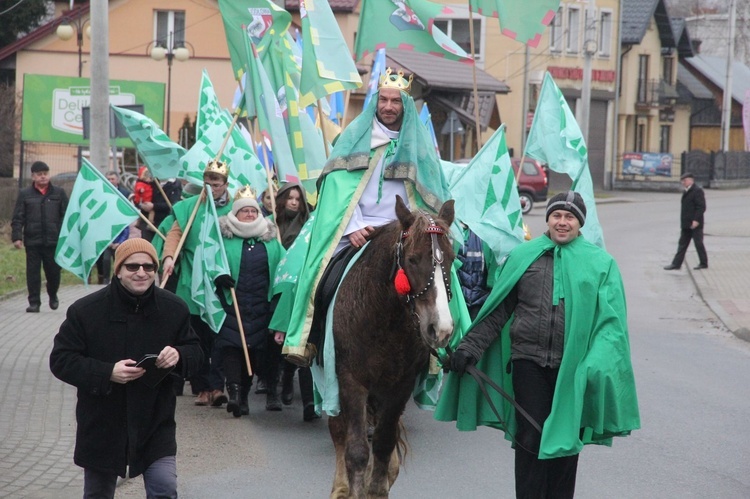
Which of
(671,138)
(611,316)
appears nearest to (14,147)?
(611,316)

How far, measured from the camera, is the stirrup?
7.08 metres

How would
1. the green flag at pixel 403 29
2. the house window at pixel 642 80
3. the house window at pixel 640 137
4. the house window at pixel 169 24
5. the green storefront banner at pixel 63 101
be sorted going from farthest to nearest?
1. the house window at pixel 640 137
2. the house window at pixel 642 80
3. the house window at pixel 169 24
4. the green storefront banner at pixel 63 101
5. the green flag at pixel 403 29

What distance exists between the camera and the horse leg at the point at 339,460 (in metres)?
6.68

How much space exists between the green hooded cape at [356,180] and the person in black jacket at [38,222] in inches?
336

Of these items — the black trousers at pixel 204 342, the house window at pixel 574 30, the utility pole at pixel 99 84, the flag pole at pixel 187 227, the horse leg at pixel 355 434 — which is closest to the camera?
the horse leg at pixel 355 434

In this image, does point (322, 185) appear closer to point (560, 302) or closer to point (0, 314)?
point (560, 302)

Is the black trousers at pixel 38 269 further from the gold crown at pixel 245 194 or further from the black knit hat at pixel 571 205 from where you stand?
the black knit hat at pixel 571 205

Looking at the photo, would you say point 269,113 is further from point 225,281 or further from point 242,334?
point 242,334

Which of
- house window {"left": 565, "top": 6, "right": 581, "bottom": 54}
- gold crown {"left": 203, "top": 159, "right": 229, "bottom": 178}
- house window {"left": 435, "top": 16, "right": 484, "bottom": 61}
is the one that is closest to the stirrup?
gold crown {"left": 203, "top": 159, "right": 229, "bottom": 178}

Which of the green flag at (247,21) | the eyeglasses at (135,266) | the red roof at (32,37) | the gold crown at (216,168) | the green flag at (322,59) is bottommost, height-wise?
the eyeglasses at (135,266)

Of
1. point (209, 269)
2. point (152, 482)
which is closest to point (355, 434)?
point (152, 482)

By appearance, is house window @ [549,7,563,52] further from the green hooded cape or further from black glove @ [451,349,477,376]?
black glove @ [451,349,477,376]

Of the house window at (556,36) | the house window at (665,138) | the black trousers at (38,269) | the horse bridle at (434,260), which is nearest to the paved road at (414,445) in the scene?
the black trousers at (38,269)

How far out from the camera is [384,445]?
6645 millimetres
